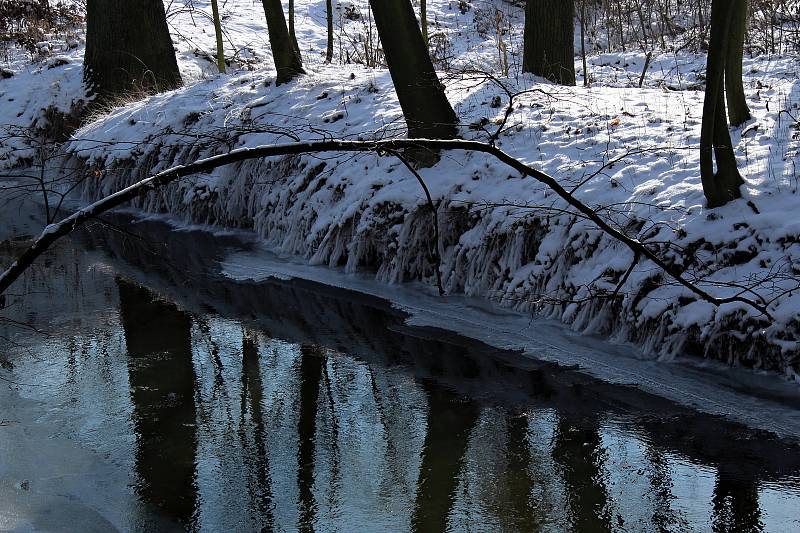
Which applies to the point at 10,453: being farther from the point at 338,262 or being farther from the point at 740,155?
the point at 740,155

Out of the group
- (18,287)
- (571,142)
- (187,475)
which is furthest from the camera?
(18,287)

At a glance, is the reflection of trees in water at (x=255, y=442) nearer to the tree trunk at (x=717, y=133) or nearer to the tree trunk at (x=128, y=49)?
the tree trunk at (x=717, y=133)

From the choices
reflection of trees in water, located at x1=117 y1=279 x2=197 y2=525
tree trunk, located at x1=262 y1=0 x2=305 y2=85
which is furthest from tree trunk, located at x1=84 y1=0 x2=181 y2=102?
reflection of trees in water, located at x1=117 y1=279 x2=197 y2=525

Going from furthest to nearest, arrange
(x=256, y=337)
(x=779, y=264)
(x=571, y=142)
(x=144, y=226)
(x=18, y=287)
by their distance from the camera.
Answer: (x=144, y=226) < (x=18, y=287) < (x=571, y=142) < (x=256, y=337) < (x=779, y=264)

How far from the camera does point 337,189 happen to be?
27.9 feet

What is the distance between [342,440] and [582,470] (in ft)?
4.28

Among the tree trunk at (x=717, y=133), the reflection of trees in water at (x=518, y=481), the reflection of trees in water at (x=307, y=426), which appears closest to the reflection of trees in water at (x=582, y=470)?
the reflection of trees in water at (x=518, y=481)

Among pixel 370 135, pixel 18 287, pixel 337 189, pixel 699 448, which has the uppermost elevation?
pixel 370 135

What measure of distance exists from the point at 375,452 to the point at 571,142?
163 inches

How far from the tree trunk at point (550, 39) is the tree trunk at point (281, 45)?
3271mm

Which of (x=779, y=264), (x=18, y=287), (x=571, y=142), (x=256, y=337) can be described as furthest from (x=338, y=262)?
(x=779, y=264)

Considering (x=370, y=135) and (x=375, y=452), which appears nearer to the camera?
(x=375, y=452)

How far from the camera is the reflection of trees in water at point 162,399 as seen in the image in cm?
418

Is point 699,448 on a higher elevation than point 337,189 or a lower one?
lower
